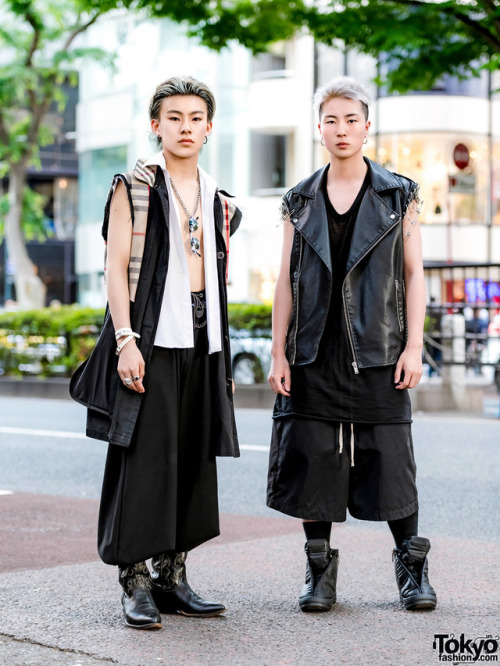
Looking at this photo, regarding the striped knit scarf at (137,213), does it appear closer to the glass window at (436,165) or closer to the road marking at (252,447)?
the road marking at (252,447)

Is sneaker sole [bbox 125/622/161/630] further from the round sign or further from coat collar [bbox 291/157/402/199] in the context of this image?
the round sign

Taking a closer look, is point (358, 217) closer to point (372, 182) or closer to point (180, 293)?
point (372, 182)

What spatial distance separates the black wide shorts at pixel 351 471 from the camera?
13.3ft

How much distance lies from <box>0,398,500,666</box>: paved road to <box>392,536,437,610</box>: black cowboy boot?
7cm

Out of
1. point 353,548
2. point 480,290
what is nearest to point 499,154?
point 480,290

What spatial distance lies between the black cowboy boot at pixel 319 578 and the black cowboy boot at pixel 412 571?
248 mm

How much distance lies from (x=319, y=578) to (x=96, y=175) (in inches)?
1338

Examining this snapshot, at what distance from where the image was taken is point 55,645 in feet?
11.5

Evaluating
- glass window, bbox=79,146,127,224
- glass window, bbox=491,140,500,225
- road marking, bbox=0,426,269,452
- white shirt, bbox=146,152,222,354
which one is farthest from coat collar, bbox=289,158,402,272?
glass window, bbox=79,146,127,224

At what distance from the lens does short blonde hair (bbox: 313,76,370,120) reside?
4.13m

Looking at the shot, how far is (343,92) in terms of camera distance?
13.5 feet

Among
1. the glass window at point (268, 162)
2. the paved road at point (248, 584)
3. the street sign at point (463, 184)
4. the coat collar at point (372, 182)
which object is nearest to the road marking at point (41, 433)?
the paved road at point (248, 584)

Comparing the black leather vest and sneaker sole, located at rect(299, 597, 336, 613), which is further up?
the black leather vest

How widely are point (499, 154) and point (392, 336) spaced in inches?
1159
